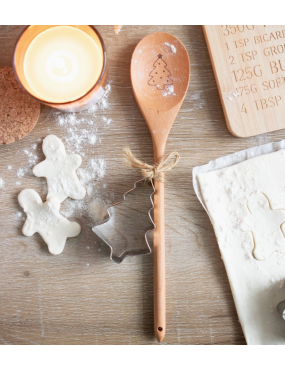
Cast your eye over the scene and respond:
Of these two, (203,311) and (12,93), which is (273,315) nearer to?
(203,311)

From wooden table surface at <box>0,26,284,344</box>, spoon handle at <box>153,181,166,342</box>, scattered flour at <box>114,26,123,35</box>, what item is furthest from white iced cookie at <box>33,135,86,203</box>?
scattered flour at <box>114,26,123,35</box>

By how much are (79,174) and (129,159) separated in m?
0.11

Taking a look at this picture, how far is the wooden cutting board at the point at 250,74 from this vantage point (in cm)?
61

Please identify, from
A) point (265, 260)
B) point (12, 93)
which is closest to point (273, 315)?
point (265, 260)

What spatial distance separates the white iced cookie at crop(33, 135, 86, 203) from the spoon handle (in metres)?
0.15

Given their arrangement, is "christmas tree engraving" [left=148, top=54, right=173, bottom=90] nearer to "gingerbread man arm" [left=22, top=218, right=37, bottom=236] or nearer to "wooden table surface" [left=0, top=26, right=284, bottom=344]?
"wooden table surface" [left=0, top=26, right=284, bottom=344]

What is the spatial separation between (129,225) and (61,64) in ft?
1.09

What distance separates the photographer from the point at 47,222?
24.0 inches

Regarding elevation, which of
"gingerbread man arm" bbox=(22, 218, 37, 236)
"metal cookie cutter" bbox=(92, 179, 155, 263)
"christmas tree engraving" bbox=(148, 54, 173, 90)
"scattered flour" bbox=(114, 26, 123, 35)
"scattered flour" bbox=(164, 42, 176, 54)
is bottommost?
"gingerbread man arm" bbox=(22, 218, 37, 236)

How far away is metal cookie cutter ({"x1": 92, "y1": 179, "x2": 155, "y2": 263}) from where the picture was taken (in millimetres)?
591

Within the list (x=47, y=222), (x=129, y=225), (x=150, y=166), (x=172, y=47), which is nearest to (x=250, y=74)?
(x=172, y=47)

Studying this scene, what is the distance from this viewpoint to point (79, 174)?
0.63 meters

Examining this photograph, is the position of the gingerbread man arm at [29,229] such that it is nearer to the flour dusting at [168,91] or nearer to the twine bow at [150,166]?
the twine bow at [150,166]

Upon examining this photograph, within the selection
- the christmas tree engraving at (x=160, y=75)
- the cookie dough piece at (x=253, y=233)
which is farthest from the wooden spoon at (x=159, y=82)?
the cookie dough piece at (x=253, y=233)
